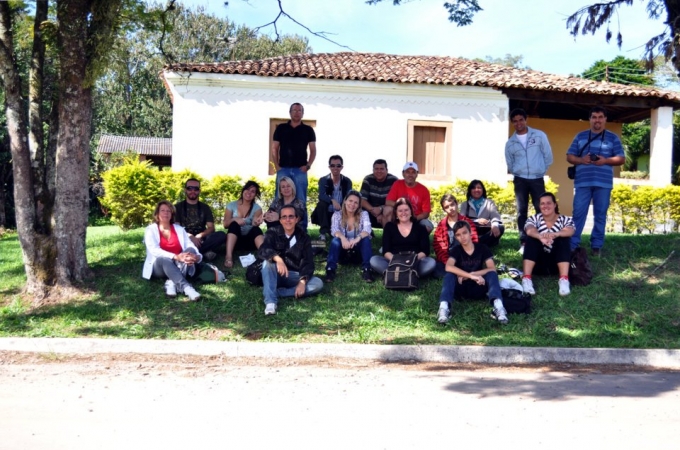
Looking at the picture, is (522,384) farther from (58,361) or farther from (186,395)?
(58,361)

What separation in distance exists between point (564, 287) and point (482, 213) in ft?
5.95

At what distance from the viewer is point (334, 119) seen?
1777 cm

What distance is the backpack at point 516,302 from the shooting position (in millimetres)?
7918

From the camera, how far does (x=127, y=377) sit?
5906mm

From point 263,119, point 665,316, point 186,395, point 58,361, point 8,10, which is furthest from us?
point 263,119

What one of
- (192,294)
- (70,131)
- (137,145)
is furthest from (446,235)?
(137,145)

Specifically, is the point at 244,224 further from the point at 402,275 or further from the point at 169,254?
the point at 402,275

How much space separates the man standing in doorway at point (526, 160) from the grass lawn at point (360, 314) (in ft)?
4.36

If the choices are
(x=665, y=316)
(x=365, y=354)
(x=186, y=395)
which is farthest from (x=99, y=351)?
(x=665, y=316)

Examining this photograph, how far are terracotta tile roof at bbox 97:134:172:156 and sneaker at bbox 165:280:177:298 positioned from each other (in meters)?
28.4

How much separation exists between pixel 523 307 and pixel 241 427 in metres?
4.44

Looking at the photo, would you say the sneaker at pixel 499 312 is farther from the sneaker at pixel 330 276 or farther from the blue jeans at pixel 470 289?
the sneaker at pixel 330 276

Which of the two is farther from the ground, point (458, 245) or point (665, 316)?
point (458, 245)

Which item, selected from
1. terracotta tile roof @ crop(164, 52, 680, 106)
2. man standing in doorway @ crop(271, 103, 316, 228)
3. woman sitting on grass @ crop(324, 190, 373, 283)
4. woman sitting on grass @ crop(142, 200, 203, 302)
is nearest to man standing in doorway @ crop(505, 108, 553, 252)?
woman sitting on grass @ crop(324, 190, 373, 283)
